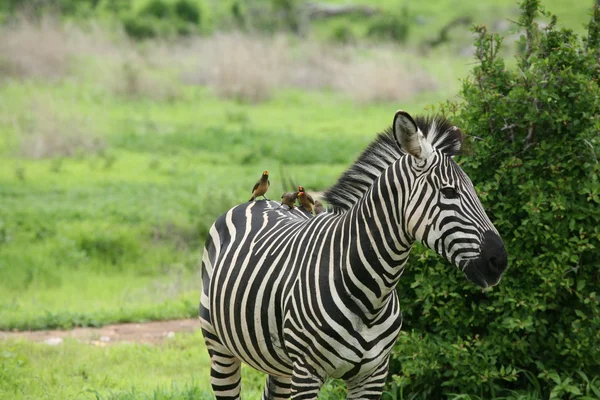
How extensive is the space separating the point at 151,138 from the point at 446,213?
585 inches

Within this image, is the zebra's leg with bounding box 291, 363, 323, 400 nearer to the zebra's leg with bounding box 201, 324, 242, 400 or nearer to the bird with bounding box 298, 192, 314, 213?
Answer: the zebra's leg with bounding box 201, 324, 242, 400

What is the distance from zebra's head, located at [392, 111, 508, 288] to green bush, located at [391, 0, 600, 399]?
71.1 inches

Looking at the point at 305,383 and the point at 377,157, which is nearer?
the point at 305,383

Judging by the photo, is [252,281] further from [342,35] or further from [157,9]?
[157,9]

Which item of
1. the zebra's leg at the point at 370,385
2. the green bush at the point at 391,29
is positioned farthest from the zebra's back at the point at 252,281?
the green bush at the point at 391,29

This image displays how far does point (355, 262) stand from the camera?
14.0ft

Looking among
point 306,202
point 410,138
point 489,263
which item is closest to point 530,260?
point 306,202

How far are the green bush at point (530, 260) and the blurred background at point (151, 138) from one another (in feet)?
1.17

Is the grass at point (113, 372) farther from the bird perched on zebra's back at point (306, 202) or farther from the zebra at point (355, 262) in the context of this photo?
the zebra at point (355, 262)

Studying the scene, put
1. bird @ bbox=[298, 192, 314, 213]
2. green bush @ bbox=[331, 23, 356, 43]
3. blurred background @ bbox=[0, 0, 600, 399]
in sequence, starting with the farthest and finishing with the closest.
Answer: green bush @ bbox=[331, 23, 356, 43] → blurred background @ bbox=[0, 0, 600, 399] → bird @ bbox=[298, 192, 314, 213]

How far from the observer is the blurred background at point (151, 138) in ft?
29.9

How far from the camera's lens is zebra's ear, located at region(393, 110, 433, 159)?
395 cm

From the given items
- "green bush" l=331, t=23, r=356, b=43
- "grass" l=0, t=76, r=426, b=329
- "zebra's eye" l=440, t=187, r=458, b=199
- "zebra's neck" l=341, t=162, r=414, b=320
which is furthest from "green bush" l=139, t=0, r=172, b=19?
"zebra's eye" l=440, t=187, r=458, b=199

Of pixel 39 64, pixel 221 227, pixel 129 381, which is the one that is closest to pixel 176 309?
pixel 129 381
